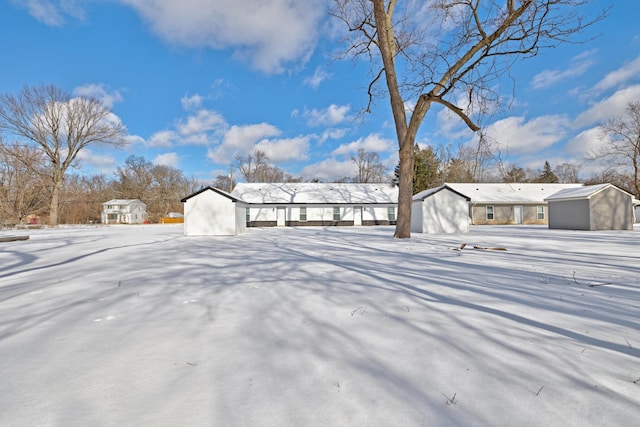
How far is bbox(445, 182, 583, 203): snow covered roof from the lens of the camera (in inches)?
1167

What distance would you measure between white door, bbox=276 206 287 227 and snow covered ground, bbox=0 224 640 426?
22541mm

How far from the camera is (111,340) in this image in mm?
2752

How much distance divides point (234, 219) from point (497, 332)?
16086 millimetres

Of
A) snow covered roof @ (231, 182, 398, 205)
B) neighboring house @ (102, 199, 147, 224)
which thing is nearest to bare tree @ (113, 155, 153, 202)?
neighboring house @ (102, 199, 147, 224)

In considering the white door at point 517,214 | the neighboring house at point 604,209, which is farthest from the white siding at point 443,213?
the white door at point 517,214

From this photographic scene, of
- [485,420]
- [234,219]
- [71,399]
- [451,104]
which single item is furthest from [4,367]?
[234,219]

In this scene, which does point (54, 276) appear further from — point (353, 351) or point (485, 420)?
point (485, 420)

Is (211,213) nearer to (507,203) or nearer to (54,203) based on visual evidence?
(54,203)

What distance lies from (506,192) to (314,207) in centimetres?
2164

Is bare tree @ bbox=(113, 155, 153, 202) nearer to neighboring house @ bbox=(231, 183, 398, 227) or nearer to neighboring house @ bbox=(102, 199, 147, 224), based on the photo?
neighboring house @ bbox=(102, 199, 147, 224)

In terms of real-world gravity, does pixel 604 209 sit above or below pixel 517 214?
above

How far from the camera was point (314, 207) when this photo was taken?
2811cm

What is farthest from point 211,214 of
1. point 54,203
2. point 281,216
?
point 54,203

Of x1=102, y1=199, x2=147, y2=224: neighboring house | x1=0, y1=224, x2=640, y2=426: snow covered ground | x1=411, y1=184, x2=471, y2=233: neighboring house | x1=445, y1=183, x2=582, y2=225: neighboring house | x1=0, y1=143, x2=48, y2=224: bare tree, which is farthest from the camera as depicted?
x1=102, y1=199, x2=147, y2=224: neighboring house
